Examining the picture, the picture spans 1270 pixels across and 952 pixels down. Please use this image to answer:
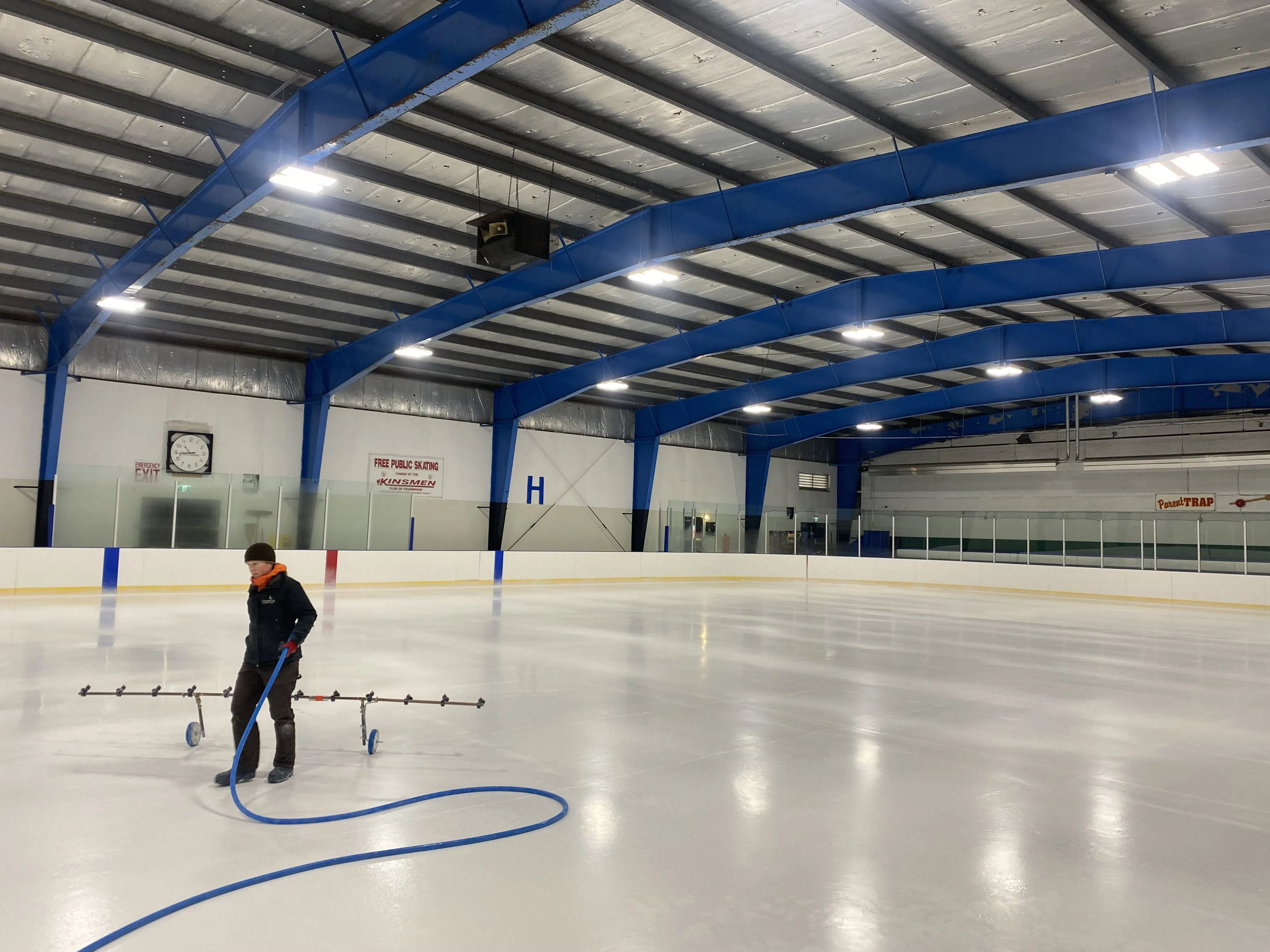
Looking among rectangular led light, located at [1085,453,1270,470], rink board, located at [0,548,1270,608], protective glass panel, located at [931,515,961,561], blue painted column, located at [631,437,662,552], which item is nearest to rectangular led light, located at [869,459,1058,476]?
rectangular led light, located at [1085,453,1270,470]

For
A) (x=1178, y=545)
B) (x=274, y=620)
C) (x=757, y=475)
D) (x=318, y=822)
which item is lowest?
(x=318, y=822)

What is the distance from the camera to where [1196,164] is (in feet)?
38.8

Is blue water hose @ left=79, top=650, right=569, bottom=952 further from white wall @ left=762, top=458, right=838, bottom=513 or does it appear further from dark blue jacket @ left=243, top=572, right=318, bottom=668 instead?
white wall @ left=762, top=458, right=838, bottom=513

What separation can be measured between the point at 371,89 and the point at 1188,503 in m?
35.1

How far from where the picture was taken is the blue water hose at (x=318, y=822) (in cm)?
398

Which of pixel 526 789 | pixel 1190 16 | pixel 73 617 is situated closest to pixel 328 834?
pixel 526 789

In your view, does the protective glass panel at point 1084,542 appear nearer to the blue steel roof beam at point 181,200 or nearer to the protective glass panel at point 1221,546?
the protective glass panel at point 1221,546

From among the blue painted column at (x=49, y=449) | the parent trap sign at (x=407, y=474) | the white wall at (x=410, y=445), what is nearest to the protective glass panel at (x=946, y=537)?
the white wall at (x=410, y=445)

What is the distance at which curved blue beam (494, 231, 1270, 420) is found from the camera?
16938mm

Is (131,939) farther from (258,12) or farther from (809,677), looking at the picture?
(258,12)

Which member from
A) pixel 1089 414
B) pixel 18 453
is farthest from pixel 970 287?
pixel 18 453

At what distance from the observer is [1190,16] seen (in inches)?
409

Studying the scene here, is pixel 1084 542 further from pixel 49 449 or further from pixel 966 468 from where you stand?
pixel 49 449

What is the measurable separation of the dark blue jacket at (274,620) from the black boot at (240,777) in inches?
28.5
